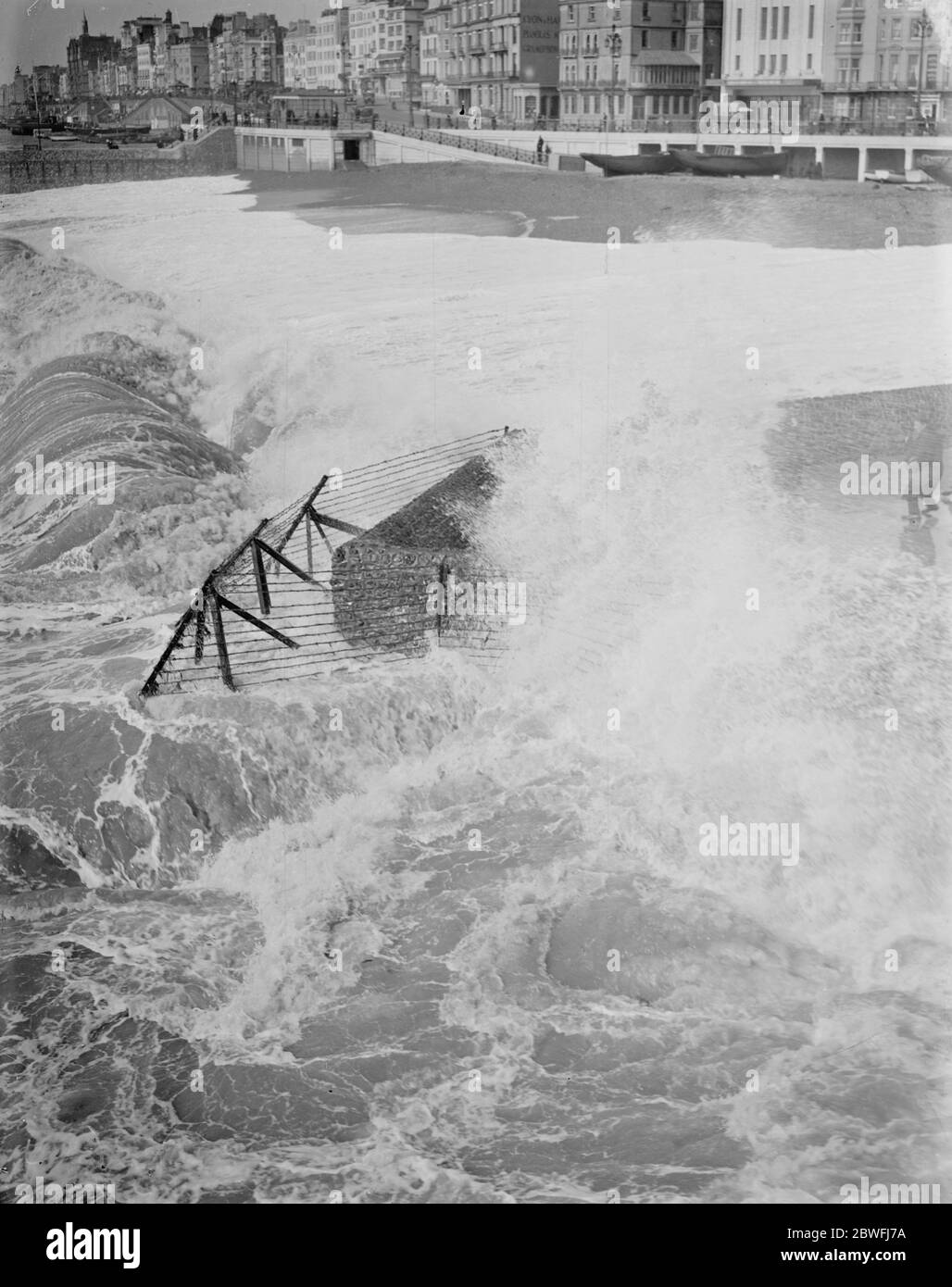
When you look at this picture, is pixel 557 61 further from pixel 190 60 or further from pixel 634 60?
pixel 190 60

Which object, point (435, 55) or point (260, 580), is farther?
point (435, 55)

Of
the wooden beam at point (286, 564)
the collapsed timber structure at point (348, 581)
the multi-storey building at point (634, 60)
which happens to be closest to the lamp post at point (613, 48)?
the multi-storey building at point (634, 60)

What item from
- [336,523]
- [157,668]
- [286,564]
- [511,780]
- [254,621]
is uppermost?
[336,523]

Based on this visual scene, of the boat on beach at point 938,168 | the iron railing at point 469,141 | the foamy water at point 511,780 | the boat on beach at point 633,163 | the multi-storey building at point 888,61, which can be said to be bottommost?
the foamy water at point 511,780

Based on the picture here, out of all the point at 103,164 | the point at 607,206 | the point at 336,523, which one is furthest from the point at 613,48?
the point at 103,164

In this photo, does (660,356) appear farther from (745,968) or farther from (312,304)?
(745,968)

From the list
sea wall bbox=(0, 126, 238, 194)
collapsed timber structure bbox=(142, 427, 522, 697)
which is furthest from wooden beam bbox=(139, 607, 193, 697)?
sea wall bbox=(0, 126, 238, 194)

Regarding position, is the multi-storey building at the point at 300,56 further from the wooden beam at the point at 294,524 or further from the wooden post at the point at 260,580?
the wooden post at the point at 260,580
